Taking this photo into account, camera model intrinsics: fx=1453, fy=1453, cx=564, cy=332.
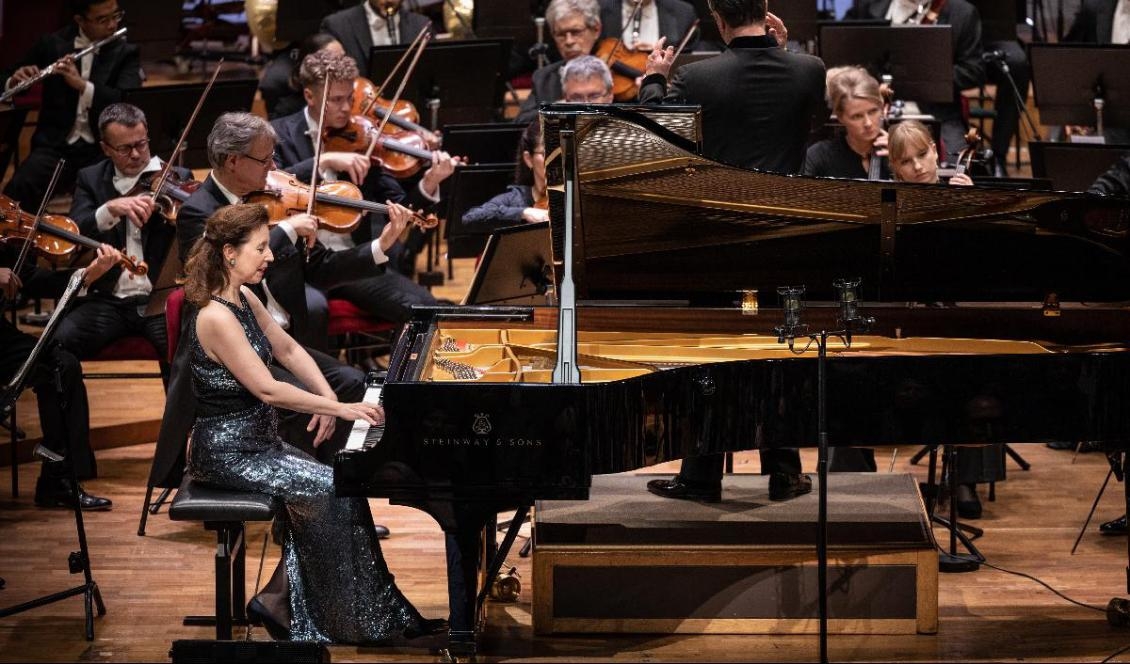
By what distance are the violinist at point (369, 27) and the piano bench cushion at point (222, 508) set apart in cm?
376

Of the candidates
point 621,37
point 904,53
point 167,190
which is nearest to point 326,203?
point 167,190

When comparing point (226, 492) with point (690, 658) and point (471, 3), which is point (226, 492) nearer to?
point (690, 658)

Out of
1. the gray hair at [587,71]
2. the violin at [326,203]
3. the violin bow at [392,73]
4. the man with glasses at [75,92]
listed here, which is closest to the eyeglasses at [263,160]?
the violin at [326,203]

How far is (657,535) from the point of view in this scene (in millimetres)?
3971

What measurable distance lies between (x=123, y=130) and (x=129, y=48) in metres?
1.73

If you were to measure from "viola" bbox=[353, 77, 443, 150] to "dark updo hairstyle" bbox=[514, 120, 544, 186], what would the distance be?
678mm

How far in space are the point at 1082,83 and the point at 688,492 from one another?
3.39 metres

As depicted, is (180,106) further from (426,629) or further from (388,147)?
(426,629)

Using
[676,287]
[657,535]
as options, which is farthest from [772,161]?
[657,535]

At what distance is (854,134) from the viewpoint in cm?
518

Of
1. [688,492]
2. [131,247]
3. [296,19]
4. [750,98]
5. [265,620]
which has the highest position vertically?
[296,19]

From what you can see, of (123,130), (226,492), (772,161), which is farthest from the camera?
(123,130)

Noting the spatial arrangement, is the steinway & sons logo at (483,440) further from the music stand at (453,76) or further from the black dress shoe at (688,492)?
the music stand at (453,76)

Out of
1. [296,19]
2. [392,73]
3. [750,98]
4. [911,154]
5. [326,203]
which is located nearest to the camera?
[750,98]
